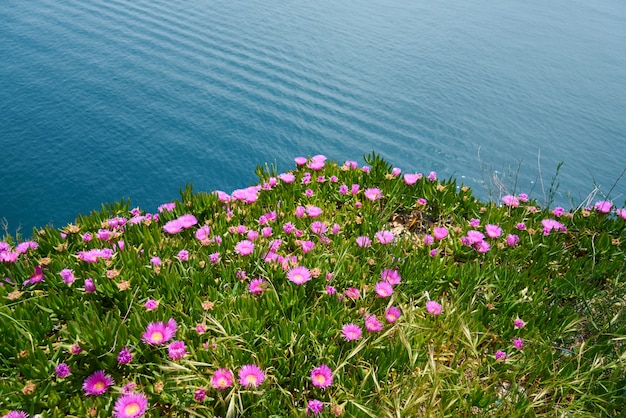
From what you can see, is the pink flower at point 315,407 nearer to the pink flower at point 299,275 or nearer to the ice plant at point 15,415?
the pink flower at point 299,275

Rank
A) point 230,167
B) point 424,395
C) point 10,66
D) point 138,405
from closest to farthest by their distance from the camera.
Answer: point 138,405 < point 424,395 < point 230,167 < point 10,66

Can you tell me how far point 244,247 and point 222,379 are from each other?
968mm

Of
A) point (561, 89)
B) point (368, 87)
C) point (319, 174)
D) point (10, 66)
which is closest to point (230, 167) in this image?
point (368, 87)

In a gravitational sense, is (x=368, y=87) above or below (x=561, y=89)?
below

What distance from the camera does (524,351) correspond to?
2.43m

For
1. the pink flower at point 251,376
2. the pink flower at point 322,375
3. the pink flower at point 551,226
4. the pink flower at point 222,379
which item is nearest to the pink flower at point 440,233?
the pink flower at point 551,226

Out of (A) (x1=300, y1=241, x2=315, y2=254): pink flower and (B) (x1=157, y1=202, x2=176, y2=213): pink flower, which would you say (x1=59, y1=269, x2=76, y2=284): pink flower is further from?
(A) (x1=300, y1=241, x2=315, y2=254): pink flower

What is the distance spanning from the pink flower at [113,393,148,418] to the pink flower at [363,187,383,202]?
2.22 meters

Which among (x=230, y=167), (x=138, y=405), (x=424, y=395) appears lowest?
(x=230, y=167)

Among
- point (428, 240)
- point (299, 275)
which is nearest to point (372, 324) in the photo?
point (299, 275)

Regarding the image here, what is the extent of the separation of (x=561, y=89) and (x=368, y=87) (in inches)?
674

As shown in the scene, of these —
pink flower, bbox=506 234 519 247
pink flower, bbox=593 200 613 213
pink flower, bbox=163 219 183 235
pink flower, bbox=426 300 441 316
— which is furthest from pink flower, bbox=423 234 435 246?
pink flower, bbox=163 219 183 235

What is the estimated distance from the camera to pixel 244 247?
285 centimetres

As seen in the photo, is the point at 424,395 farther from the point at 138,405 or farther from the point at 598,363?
the point at 138,405
